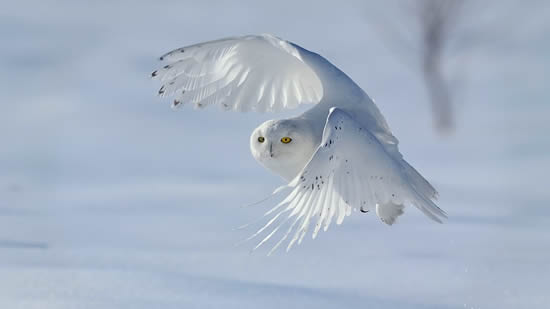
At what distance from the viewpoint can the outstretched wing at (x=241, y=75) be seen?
22.5 ft

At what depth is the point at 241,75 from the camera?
7148 millimetres

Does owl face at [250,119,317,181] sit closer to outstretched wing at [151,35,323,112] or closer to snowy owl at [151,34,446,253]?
snowy owl at [151,34,446,253]

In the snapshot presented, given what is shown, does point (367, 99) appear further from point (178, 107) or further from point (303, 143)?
Result: point (178, 107)

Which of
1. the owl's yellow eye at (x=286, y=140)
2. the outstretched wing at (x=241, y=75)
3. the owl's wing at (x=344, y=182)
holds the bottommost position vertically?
the owl's wing at (x=344, y=182)

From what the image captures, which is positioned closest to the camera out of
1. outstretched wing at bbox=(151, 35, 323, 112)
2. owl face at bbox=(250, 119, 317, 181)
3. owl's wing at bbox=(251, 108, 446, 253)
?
owl's wing at bbox=(251, 108, 446, 253)

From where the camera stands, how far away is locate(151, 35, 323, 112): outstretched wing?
686cm

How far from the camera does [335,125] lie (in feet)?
18.1

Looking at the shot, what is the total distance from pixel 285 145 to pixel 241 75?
1063mm

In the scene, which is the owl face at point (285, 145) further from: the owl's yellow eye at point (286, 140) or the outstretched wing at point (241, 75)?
the outstretched wing at point (241, 75)

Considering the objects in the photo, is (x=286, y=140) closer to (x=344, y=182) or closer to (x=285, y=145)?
(x=285, y=145)

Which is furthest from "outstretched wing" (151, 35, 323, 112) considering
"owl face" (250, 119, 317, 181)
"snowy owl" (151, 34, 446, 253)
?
"owl face" (250, 119, 317, 181)

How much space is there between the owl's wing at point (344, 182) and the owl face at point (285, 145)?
29.6 inches

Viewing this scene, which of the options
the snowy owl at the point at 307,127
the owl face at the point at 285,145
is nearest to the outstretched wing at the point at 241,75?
the snowy owl at the point at 307,127

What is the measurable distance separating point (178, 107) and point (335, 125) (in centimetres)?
203
